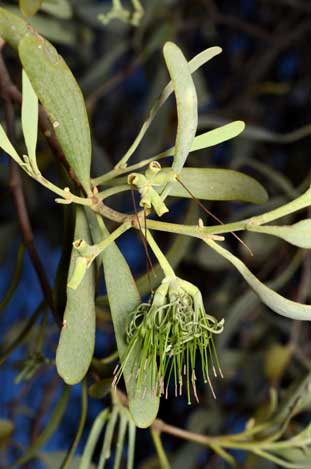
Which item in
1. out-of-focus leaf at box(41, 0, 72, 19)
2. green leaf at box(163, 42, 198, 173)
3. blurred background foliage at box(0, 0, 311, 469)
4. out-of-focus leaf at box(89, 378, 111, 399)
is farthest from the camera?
blurred background foliage at box(0, 0, 311, 469)

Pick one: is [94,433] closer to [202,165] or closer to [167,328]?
[167,328]

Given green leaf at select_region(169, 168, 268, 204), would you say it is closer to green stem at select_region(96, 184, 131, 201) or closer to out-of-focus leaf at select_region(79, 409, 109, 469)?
green stem at select_region(96, 184, 131, 201)

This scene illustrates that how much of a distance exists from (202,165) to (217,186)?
16.3 inches

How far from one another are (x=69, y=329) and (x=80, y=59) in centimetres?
55

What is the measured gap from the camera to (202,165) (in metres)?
0.76

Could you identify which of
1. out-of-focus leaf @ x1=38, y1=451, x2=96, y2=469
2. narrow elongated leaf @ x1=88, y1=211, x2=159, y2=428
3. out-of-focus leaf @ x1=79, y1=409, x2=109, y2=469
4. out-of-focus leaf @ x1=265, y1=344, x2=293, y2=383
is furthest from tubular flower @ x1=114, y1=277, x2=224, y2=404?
out-of-focus leaf @ x1=265, y1=344, x2=293, y2=383

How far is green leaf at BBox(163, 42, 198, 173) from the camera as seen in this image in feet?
0.87

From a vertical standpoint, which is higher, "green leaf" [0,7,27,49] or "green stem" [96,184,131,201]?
"green leaf" [0,7,27,49]

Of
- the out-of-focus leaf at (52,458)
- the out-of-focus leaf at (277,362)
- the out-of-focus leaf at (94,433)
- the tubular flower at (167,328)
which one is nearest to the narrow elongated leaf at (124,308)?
the tubular flower at (167,328)

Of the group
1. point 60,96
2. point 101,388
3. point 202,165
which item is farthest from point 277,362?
point 60,96

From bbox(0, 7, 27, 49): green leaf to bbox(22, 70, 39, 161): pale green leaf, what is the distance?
0.02 m

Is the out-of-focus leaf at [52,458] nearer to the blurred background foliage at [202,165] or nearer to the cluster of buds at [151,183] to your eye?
the blurred background foliage at [202,165]

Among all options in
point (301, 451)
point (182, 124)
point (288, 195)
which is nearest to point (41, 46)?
point (182, 124)

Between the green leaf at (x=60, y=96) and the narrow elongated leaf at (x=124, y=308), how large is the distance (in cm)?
3
